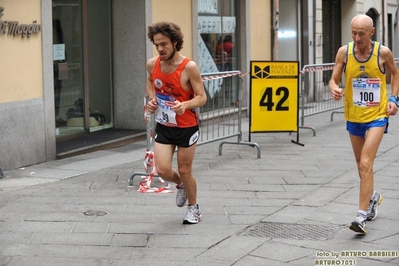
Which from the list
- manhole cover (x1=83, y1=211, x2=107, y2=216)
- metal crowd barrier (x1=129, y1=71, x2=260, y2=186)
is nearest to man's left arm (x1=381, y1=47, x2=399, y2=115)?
manhole cover (x1=83, y1=211, x2=107, y2=216)

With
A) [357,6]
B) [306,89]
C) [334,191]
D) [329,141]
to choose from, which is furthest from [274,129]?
[357,6]

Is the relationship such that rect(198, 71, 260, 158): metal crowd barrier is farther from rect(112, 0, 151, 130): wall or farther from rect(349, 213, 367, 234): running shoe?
rect(349, 213, 367, 234): running shoe

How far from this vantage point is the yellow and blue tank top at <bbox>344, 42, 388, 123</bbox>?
7512 mm

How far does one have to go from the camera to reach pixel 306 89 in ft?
50.6

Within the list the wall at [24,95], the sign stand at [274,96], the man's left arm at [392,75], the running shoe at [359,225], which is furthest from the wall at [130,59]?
the running shoe at [359,225]

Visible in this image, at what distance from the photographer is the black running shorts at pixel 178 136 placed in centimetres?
761

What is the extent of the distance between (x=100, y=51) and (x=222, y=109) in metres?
2.49

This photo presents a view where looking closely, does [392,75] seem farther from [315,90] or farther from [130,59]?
[315,90]

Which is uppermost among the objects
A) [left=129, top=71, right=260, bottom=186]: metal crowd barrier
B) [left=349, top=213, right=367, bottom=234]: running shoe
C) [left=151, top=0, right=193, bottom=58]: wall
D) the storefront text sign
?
[left=151, top=0, right=193, bottom=58]: wall

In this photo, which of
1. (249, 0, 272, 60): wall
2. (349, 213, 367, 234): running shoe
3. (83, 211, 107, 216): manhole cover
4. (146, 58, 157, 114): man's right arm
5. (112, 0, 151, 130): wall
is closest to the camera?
(349, 213, 367, 234): running shoe

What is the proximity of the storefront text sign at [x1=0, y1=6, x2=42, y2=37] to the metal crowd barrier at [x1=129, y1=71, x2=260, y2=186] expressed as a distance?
94.3 inches

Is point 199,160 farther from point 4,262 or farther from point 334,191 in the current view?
point 4,262

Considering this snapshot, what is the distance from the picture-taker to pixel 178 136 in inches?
300

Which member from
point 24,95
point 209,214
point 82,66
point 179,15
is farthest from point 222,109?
point 209,214
